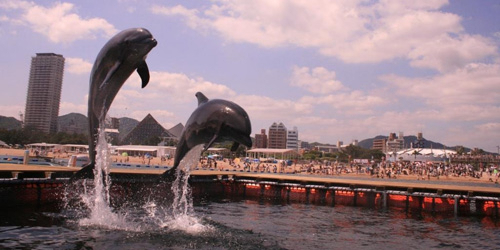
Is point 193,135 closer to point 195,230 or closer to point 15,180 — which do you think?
point 195,230

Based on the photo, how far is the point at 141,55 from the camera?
33.9ft

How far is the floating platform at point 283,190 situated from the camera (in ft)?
59.2

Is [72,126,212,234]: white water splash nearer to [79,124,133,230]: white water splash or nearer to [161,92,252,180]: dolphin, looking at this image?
[79,124,133,230]: white water splash

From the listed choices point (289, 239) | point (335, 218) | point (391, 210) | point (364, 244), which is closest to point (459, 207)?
point (391, 210)

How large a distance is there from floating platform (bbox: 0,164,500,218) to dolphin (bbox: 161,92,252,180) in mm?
8174

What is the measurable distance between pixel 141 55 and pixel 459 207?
64.9ft

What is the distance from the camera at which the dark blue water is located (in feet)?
37.5

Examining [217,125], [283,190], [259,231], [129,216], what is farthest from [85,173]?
[283,190]

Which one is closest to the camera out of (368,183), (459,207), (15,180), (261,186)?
(15,180)

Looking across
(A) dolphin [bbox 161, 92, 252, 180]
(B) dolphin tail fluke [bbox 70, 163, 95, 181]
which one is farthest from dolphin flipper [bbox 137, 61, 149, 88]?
(B) dolphin tail fluke [bbox 70, 163, 95, 181]

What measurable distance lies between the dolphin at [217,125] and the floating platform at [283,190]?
322 inches

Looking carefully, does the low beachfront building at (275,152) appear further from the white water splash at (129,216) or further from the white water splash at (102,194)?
the white water splash at (102,194)

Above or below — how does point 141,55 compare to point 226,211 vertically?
above

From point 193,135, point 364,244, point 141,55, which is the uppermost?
point 141,55
